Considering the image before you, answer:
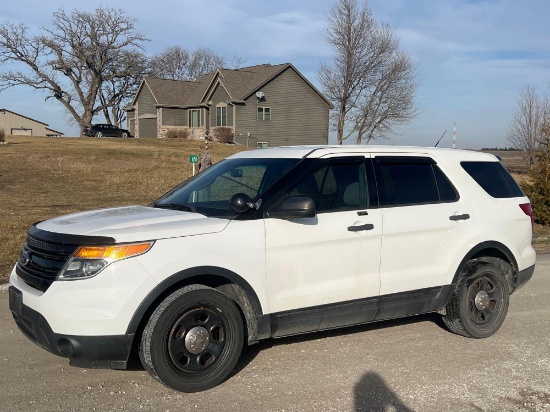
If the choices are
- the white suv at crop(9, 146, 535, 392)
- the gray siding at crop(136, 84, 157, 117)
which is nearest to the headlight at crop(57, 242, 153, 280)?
the white suv at crop(9, 146, 535, 392)

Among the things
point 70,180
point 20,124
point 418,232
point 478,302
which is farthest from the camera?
point 20,124

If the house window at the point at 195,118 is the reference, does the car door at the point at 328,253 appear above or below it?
below

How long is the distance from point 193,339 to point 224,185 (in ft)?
5.08

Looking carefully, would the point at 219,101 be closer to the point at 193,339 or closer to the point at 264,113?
the point at 264,113

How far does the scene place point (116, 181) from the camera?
2114 cm

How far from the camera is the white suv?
405 cm

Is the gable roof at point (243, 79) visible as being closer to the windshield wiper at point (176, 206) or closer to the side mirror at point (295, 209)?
the windshield wiper at point (176, 206)

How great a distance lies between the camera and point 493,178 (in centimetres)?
606

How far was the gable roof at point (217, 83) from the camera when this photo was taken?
43312 mm

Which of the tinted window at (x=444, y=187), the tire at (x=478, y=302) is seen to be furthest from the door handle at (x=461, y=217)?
the tire at (x=478, y=302)

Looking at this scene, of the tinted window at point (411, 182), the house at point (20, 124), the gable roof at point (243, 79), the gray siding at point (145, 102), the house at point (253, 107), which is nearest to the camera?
the tinted window at point (411, 182)

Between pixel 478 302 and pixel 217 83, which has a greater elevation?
pixel 217 83

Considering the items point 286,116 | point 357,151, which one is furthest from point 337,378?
point 286,116

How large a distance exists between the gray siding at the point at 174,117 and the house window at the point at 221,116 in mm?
5218
